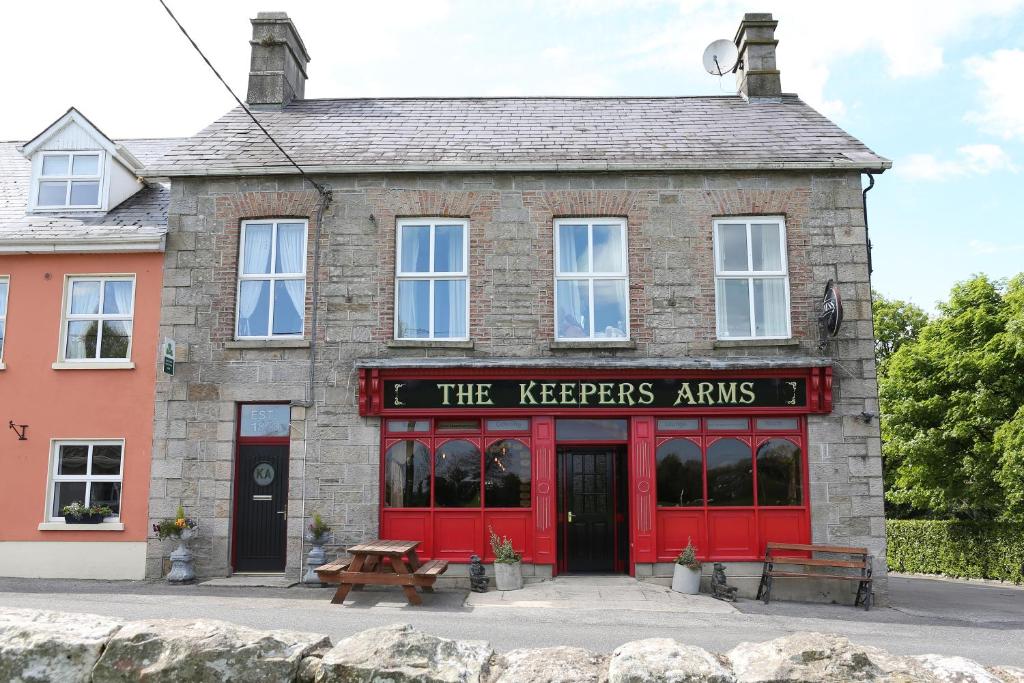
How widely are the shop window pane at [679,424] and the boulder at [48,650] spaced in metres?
10.0

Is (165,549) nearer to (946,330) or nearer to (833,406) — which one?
(833,406)

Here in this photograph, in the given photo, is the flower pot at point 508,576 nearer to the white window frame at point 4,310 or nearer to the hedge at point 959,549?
the white window frame at point 4,310

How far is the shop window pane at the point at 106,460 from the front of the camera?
13641 mm

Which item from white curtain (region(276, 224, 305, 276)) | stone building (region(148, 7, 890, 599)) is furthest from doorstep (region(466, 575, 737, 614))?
white curtain (region(276, 224, 305, 276))

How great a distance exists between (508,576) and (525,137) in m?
7.75

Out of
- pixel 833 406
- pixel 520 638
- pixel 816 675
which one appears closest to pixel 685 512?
pixel 833 406

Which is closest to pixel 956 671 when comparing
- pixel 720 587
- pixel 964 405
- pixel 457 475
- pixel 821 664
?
pixel 821 664

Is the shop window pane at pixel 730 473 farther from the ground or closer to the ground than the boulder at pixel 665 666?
farther from the ground

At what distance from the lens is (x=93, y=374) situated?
13.8 metres

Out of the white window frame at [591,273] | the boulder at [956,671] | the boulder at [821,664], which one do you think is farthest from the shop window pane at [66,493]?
the boulder at [956,671]

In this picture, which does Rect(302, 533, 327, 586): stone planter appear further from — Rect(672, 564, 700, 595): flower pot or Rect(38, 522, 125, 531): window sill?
Rect(672, 564, 700, 595): flower pot

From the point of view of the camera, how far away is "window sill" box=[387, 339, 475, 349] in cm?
1335

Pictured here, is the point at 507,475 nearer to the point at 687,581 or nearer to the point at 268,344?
the point at 687,581

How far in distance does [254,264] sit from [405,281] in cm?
263
